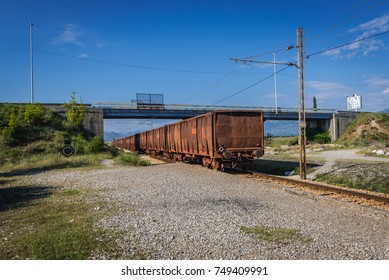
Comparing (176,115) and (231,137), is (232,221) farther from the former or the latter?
(176,115)

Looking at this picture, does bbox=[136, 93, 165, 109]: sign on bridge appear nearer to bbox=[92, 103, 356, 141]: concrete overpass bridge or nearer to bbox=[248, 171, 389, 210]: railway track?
bbox=[92, 103, 356, 141]: concrete overpass bridge

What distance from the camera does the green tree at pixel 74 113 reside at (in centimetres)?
4144

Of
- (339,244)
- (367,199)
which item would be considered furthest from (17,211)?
(367,199)

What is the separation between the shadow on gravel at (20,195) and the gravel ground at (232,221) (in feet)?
6.17

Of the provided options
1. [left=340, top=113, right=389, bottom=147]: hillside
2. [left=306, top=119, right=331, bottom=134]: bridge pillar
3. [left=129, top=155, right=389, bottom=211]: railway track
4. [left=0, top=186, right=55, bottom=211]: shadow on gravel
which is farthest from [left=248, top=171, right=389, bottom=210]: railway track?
[left=306, top=119, right=331, bottom=134]: bridge pillar

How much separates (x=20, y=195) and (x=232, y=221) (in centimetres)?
850

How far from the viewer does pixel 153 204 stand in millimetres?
9602

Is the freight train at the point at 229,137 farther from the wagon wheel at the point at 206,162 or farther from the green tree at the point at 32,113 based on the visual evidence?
the green tree at the point at 32,113

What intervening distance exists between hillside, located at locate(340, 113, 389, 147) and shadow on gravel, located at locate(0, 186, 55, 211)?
5994 centimetres

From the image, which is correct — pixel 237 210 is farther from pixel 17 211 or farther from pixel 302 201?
pixel 17 211

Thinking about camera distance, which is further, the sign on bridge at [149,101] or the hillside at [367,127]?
the hillside at [367,127]

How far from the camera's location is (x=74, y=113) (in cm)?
4175

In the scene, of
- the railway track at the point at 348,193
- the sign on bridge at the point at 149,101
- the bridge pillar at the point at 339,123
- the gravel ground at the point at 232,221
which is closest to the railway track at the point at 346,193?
the railway track at the point at 348,193

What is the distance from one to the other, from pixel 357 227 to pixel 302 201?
297cm
